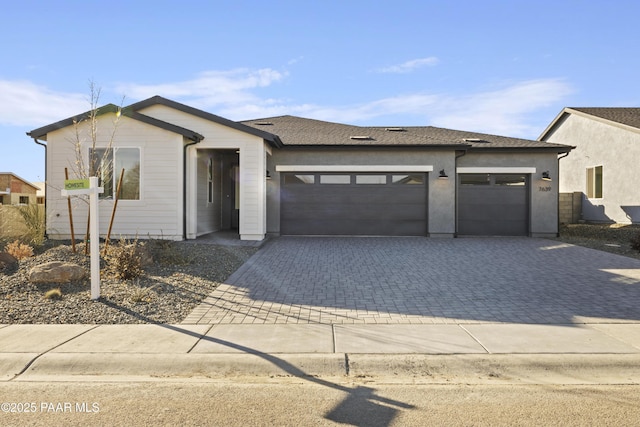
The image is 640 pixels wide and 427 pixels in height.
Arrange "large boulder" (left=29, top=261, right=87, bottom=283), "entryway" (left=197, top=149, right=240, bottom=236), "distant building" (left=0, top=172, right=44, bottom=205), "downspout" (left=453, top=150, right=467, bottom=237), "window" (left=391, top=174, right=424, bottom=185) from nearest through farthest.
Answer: "large boulder" (left=29, top=261, right=87, bottom=283)
"entryway" (left=197, top=149, right=240, bottom=236)
"downspout" (left=453, top=150, right=467, bottom=237)
"window" (left=391, top=174, right=424, bottom=185)
"distant building" (left=0, top=172, right=44, bottom=205)

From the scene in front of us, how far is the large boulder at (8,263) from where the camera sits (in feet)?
27.3

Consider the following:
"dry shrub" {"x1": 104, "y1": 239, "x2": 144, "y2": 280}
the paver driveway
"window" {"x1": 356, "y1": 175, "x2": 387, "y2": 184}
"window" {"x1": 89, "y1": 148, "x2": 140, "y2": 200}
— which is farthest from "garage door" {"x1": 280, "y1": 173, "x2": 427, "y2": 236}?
"dry shrub" {"x1": 104, "y1": 239, "x2": 144, "y2": 280}

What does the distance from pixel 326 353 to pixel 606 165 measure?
65.2ft

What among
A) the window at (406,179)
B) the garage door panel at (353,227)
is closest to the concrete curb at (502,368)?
the garage door panel at (353,227)

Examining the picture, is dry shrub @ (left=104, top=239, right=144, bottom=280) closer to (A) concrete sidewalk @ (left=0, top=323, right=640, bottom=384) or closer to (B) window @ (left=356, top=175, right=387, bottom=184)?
(A) concrete sidewalk @ (left=0, top=323, right=640, bottom=384)

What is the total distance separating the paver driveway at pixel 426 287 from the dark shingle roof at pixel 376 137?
4756 mm

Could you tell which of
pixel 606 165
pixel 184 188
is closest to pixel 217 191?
pixel 184 188

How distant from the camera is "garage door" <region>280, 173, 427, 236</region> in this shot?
1608 centimetres

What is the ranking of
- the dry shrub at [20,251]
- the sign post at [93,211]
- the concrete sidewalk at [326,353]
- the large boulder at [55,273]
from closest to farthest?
the concrete sidewalk at [326,353] → the sign post at [93,211] → the large boulder at [55,273] → the dry shrub at [20,251]

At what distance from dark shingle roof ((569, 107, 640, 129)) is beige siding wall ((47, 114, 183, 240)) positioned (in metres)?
18.2

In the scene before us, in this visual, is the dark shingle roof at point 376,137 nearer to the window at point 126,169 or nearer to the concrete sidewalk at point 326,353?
the window at point 126,169

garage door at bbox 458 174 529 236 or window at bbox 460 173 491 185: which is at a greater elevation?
window at bbox 460 173 491 185

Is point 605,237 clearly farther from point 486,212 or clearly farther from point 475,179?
point 475,179

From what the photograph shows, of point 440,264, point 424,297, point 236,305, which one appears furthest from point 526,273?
point 236,305
